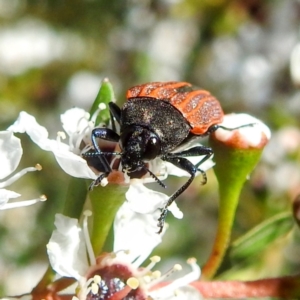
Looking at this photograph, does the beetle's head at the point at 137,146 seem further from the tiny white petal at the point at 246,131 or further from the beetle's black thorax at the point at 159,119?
the tiny white petal at the point at 246,131

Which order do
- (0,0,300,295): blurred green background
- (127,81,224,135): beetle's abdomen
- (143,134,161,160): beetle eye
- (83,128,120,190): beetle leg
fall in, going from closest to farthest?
(83,128,120,190): beetle leg < (143,134,161,160): beetle eye < (127,81,224,135): beetle's abdomen < (0,0,300,295): blurred green background

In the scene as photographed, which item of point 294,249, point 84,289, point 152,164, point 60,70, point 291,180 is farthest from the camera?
point 60,70

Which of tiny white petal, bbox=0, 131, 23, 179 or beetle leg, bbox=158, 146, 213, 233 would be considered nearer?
tiny white petal, bbox=0, 131, 23, 179

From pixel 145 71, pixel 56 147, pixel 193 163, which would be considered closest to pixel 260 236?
pixel 193 163

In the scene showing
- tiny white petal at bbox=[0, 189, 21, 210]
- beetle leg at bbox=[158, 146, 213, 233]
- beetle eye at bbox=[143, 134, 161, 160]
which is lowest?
tiny white petal at bbox=[0, 189, 21, 210]

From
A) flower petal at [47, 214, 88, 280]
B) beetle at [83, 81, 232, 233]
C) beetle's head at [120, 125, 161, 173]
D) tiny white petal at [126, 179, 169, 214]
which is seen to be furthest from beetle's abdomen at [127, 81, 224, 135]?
flower petal at [47, 214, 88, 280]

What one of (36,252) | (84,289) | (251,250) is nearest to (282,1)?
(36,252)

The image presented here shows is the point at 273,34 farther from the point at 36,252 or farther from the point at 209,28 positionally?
the point at 36,252

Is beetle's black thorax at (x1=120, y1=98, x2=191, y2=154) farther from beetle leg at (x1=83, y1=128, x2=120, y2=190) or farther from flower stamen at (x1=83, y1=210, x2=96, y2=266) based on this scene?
flower stamen at (x1=83, y1=210, x2=96, y2=266)
